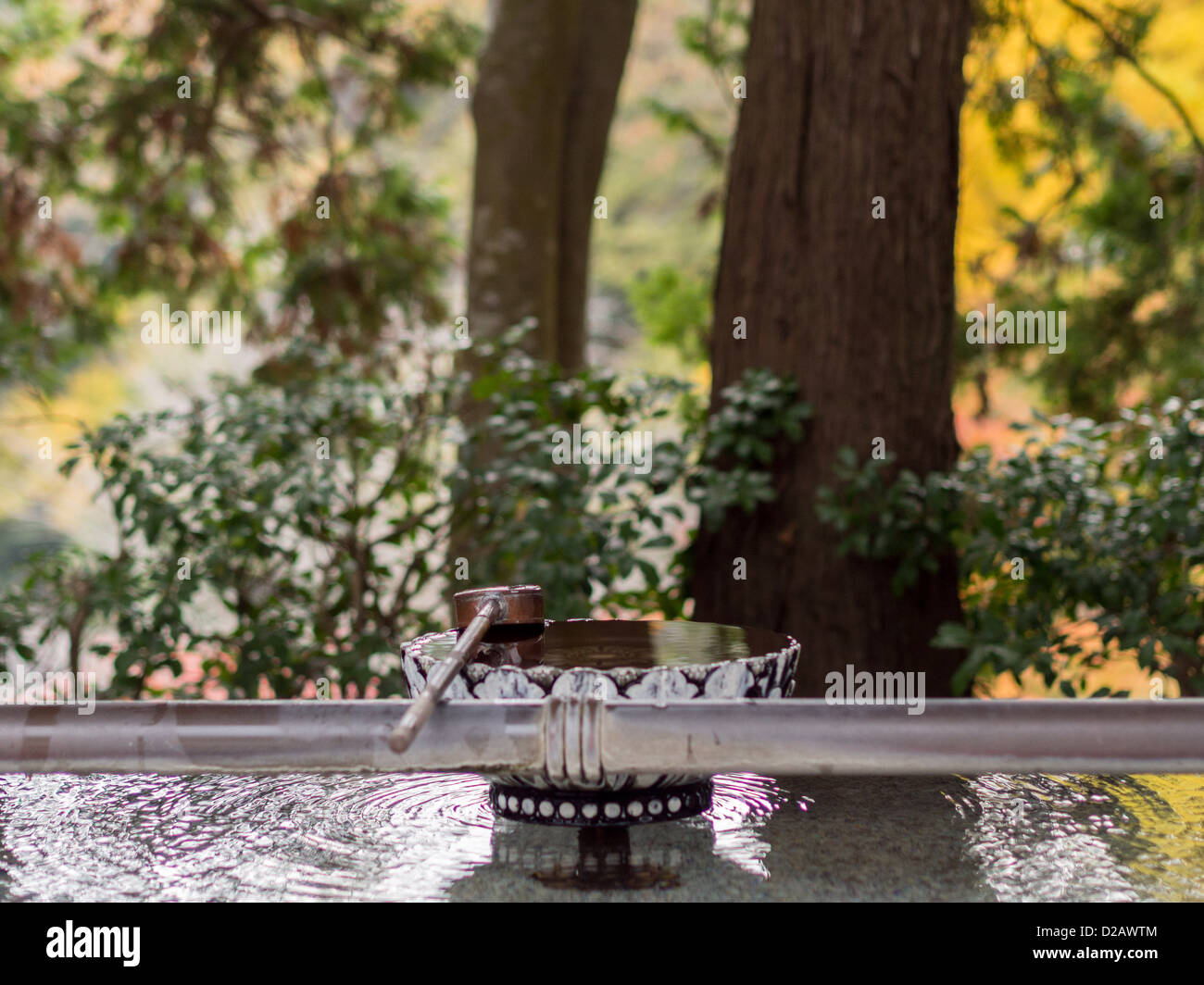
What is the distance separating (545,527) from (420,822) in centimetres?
170

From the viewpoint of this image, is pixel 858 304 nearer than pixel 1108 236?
Yes

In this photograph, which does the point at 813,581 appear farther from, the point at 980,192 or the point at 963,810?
the point at 980,192

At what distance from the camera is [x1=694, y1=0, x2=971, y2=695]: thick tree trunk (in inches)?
137

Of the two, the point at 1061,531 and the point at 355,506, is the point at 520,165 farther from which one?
the point at 1061,531

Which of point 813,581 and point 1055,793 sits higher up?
point 813,581

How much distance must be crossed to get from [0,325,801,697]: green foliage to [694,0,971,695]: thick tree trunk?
0.64 feet

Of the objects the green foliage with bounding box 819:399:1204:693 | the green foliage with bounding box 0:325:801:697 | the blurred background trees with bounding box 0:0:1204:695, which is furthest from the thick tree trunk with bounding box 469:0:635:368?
the green foliage with bounding box 819:399:1204:693

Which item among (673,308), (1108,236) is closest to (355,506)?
(673,308)

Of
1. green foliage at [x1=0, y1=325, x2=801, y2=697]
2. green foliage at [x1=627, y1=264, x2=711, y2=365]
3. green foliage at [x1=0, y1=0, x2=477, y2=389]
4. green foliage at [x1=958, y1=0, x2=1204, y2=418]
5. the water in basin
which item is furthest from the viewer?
green foliage at [x1=627, y1=264, x2=711, y2=365]

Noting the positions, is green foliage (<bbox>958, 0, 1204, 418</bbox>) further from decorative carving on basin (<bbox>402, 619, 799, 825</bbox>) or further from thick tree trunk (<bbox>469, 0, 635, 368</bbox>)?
decorative carving on basin (<bbox>402, 619, 799, 825</bbox>)

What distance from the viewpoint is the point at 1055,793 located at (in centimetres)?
190

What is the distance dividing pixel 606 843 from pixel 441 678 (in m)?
0.49

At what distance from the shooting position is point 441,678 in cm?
126
